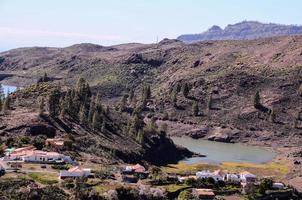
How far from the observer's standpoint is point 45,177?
7719 cm

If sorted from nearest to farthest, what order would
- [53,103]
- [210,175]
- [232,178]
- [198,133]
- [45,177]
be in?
[45,177]
[210,175]
[232,178]
[53,103]
[198,133]

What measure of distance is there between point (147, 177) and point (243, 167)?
113 ft

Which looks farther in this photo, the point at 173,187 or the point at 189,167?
the point at 189,167

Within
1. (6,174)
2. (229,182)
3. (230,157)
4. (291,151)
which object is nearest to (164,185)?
(229,182)

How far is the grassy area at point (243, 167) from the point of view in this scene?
355 feet

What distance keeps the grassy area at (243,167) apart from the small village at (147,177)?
52.5 ft

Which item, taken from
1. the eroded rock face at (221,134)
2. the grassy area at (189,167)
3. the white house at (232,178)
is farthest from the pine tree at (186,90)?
the white house at (232,178)

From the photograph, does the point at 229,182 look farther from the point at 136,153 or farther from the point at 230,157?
the point at 230,157

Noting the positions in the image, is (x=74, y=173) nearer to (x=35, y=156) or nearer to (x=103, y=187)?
(x=103, y=187)

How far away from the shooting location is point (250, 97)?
180 m

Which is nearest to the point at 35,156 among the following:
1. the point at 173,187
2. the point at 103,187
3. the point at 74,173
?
the point at 74,173

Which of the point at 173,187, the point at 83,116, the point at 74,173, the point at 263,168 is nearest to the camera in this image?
the point at 74,173

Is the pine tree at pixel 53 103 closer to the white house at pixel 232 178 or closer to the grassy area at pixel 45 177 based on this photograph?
the grassy area at pixel 45 177

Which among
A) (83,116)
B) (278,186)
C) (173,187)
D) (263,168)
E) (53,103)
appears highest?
(53,103)
